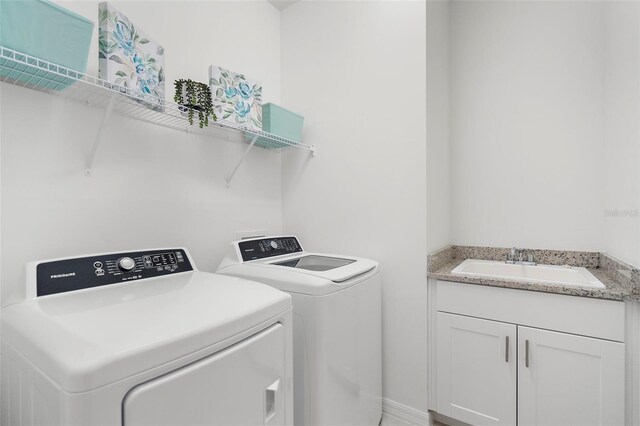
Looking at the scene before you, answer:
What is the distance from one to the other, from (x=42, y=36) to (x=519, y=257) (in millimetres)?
2735

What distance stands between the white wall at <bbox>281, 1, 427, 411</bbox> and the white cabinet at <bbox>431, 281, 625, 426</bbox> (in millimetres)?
167

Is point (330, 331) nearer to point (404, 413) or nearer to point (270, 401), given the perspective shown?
point (270, 401)


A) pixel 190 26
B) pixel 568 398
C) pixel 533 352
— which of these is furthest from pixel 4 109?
pixel 568 398

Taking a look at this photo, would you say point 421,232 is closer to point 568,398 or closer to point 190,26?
point 568,398

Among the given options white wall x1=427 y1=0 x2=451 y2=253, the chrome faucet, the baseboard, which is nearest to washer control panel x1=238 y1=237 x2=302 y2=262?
white wall x1=427 y1=0 x2=451 y2=253

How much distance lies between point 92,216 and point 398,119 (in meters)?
1.72

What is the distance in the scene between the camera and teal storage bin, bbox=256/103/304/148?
6.38 feet

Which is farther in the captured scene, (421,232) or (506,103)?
(506,103)

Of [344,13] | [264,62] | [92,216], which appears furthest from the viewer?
[264,62]

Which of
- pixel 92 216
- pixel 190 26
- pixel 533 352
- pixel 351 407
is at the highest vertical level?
pixel 190 26

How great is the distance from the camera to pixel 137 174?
1521 mm

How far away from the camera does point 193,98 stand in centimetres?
149

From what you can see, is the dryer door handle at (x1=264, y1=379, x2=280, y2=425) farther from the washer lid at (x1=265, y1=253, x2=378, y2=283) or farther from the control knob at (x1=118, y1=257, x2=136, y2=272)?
the control knob at (x1=118, y1=257, x2=136, y2=272)

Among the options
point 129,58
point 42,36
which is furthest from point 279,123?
point 42,36
